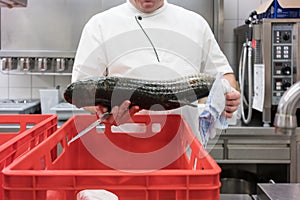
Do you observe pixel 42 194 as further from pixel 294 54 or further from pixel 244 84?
pixel 244 84

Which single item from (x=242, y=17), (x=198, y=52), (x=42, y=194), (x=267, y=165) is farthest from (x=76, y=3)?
(x=42, y=194)

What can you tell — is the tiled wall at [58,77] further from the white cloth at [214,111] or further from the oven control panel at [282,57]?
the white cloth at [214,111]

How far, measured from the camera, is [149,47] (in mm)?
1469

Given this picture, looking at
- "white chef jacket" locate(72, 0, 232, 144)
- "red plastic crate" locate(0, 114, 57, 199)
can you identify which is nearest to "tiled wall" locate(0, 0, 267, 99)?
"white chef jacket" locate(72, 0, 232, 144)

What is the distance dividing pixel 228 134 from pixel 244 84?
0.45m

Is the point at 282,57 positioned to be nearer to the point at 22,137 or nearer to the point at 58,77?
the point at 58,77

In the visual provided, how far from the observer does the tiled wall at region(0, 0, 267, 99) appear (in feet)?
9.15

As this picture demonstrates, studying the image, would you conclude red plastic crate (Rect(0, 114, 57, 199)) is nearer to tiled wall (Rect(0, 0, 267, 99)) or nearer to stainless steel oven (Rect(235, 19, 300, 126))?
stainless steel oven (Rect(235, 19, 300, 126))

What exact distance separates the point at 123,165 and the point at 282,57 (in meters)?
1.45

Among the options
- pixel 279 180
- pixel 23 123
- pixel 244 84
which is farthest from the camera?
pixel 244 84

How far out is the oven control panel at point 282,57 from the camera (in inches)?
83.7

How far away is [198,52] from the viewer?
59.2 inches

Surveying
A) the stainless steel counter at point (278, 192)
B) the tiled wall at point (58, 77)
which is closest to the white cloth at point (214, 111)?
the stainless steel counter at point (278, 192)

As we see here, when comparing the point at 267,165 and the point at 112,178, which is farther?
the point at 267,165
